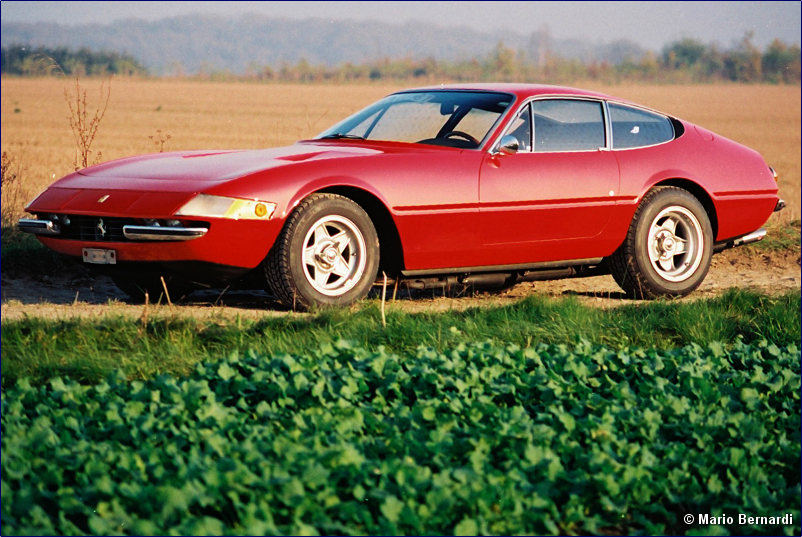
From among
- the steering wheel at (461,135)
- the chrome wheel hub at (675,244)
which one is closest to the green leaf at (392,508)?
the steering wheel at (461,135)

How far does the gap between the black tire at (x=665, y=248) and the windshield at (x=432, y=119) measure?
4.39ft

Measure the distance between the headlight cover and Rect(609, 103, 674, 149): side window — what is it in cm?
291

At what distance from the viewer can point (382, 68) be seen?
8488 centimetres

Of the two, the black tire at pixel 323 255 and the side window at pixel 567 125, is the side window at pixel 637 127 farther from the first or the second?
the black tire at pixel 323 255

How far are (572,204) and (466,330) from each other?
1756 mm

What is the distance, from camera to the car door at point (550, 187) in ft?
25.3

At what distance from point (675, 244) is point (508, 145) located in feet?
5.85

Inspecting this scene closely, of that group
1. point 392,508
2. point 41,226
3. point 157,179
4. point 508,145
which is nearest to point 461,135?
point 508,145

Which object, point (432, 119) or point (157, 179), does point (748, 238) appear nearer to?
point (432, 119)

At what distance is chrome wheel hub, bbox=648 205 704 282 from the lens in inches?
336

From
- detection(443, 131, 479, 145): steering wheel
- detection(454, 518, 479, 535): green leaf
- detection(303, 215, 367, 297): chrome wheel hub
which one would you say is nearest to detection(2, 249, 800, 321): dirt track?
detection(303, 215, 367, 297): chrome wheel hub

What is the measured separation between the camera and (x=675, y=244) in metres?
8.68

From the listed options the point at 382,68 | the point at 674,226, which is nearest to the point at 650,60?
the point at 382,68

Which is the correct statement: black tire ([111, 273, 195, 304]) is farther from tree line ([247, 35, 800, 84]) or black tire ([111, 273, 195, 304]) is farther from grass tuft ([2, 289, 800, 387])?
tree line ([247, 35, 800, 84])
